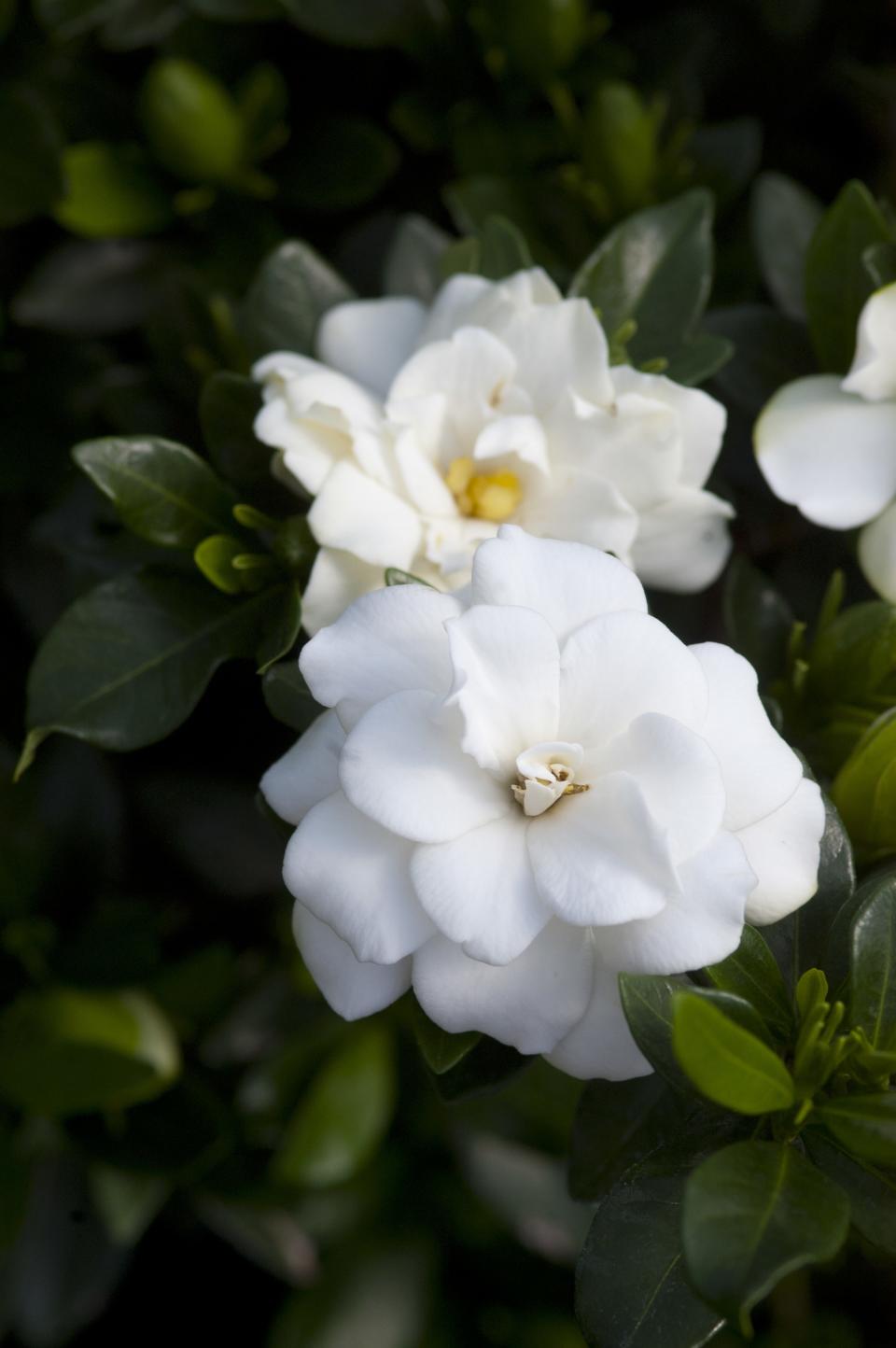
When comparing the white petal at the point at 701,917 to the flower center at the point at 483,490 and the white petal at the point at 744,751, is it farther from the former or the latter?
the flower center at the point at 483,490

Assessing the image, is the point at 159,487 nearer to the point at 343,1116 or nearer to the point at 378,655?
the point at 378,655

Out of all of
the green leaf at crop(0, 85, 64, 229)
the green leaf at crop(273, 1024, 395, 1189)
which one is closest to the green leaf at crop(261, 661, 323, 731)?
the green leaf at crop(0, 85, 64, 229)

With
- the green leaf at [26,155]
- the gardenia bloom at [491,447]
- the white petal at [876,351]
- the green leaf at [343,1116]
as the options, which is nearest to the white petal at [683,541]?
the gardenia bloom at [491,447]

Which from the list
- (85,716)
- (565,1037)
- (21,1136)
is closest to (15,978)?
(21,1136)

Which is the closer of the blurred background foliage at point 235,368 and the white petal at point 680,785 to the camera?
the white petal at point 680,785

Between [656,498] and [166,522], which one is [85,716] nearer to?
[166,522]

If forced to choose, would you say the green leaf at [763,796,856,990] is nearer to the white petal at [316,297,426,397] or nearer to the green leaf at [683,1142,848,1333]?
the green leaf at [683,1142,848,1333]

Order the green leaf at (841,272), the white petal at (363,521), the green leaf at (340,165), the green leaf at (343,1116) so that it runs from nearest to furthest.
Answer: the white petal at (363,521), the green leaf at (841,272), the green leaf at (340,165), the green leaf at (343,1116)

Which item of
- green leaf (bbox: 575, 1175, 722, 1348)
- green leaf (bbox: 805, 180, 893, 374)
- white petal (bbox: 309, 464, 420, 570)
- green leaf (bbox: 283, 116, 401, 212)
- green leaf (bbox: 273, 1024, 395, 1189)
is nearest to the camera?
green leaf (bbox: 575, 1175, 722, 1348)
